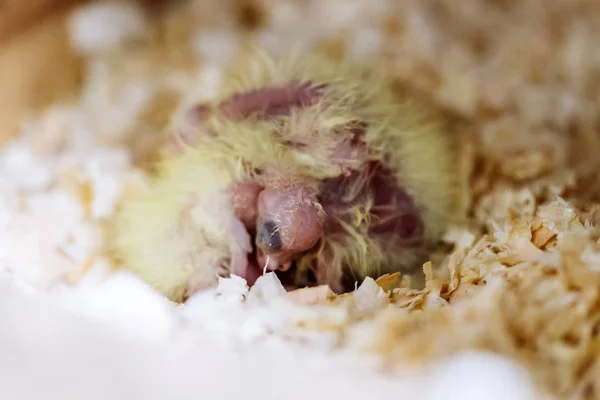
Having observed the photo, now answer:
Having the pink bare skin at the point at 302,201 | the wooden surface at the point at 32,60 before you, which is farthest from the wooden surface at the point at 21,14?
the pink bare skin at the point at 302,201

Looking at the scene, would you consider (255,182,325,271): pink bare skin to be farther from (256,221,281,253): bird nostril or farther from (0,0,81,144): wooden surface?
(0,0,81,144): wooden surface

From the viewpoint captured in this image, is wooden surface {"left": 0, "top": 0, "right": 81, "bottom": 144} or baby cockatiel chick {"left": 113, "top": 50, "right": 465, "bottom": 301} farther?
wooden surface {"left": 0, "top": 0, "right": 81, "bottom": 144}

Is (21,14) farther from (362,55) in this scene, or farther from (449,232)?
(449,232)

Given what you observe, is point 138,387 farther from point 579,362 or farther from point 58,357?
point 579,362

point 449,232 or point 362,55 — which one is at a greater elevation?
point 362,55

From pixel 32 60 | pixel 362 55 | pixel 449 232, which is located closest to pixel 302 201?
pixel 449 232

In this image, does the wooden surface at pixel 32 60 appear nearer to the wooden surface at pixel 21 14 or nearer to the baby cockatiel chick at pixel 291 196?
the wooden surface at pixel 21 14

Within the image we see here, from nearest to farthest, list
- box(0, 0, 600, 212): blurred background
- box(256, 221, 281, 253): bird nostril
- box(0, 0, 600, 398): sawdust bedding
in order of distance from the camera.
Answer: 1. box(0, 0, 600, 398): sawdust bedding
2. box(256, 221, 281, 253): bird nostril
3. box(0, 0, 600, 212): blurred background

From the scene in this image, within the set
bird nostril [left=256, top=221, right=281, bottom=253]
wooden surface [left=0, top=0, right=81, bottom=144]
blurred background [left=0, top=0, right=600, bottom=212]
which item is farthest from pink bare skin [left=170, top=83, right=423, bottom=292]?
wooden surface [left=0, top=0, right=81, bottom=144]

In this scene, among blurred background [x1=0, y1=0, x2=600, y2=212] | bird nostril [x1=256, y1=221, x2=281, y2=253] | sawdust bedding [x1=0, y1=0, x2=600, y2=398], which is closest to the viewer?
sawdust bedding [x1=0, y1=0, x2=600, y2=398]
